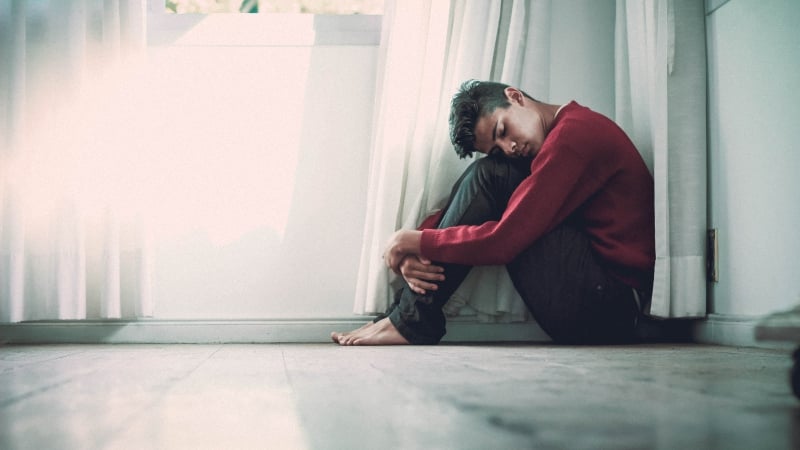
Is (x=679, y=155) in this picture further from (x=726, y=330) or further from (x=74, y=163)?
(x=74, y=163)

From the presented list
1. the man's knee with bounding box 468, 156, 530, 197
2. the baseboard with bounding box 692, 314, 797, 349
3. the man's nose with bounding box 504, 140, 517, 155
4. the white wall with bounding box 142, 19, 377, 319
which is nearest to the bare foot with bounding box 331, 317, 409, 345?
the white wall with bounding box 142, 19, 377, 319

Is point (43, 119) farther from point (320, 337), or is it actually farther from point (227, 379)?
point (227, 379)

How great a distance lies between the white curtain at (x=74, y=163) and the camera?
2.22m

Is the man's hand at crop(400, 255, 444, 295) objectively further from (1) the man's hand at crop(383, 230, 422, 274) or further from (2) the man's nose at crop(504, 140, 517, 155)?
(2) the man's nose at crop(504, 140, 517, 155)

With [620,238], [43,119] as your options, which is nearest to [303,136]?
[43,119]

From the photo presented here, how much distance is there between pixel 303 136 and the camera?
2410 millimetres

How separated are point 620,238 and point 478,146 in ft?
1.46

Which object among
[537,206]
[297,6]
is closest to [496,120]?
[537,206]

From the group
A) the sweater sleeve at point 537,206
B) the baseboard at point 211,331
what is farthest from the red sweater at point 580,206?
the baseboard at point 211,331

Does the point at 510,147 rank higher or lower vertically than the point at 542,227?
higher

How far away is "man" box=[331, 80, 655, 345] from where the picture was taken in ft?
6.08

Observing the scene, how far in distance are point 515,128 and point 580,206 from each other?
0.27 meters

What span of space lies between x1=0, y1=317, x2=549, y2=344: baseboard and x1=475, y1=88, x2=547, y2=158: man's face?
2.05 feet

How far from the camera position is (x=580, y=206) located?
1969 mm
